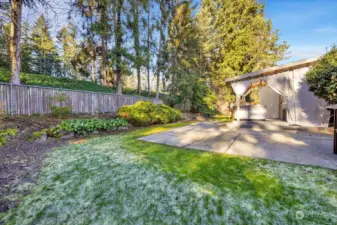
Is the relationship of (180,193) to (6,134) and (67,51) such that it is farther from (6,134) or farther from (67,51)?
(67,51)

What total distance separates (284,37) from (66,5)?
53.4 ft

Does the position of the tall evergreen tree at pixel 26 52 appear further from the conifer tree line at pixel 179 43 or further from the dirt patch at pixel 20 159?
the dirt patch at pixel 20 159

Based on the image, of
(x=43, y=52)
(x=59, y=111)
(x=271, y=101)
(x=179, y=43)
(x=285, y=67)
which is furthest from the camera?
(x=43, y=52)

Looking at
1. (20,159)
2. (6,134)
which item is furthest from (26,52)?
(20,159)

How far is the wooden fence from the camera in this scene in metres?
5.29

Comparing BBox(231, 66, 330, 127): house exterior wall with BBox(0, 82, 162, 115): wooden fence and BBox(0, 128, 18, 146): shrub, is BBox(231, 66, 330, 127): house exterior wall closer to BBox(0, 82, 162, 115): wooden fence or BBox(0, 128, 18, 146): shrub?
BBox(0, 82, 162, 115): wooden fence

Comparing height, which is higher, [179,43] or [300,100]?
[179,43]

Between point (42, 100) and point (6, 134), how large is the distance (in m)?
2.77

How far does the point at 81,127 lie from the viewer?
5172mm

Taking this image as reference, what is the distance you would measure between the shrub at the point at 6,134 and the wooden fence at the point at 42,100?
938 millimetres

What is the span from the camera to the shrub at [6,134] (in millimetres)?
3666

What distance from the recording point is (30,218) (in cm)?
158

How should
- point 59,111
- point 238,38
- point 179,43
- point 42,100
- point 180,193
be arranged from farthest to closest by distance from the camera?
point 238,38, point 179,43, point 42,100, point 59,111, point 180,193

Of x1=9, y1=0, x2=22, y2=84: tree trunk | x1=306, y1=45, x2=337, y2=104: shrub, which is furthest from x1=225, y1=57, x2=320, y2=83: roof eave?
x1=9, y1=0, x2=22, y2=84: tree trunk
